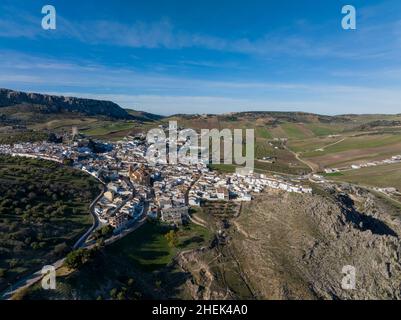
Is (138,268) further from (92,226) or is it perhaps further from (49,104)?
(49,104)

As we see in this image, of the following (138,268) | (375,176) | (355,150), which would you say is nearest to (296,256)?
(138,268)

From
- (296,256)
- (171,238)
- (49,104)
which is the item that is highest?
(49,104)

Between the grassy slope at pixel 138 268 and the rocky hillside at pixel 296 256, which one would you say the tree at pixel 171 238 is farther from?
the rocky hillside at pixel 296 256

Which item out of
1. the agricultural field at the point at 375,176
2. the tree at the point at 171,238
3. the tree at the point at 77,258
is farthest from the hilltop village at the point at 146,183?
the agricultural field at the point at 375,176

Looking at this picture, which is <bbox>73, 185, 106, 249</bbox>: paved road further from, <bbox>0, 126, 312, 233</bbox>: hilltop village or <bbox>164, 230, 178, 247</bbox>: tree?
<bbox>164, 230, 178, 247</bbox>: tree

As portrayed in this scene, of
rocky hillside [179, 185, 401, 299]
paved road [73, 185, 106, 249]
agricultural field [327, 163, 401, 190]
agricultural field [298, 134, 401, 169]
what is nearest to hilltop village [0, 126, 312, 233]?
paved road [73, 185, 106, 249]

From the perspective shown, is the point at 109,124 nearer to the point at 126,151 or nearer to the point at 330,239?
the point at 126,151
